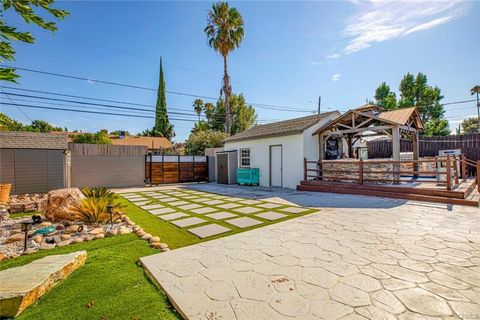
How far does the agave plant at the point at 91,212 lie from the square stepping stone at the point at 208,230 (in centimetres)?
243

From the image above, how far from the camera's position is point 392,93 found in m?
26.5

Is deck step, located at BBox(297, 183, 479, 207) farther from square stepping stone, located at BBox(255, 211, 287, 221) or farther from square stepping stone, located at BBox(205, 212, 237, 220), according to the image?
square stepping stone, located at BBox(205, 212, 237, 220)

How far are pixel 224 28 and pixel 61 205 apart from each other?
55.0 feet

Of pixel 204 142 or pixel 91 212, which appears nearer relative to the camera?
pixel 91 212

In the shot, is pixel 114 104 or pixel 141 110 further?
pixel 141 110

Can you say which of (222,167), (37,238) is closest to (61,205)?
(37,238)

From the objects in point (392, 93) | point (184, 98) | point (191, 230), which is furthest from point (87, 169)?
point (392, 93)

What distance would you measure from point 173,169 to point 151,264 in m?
12.4

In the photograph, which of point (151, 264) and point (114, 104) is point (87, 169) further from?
point (151, 264)

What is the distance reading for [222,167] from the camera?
14.6 m

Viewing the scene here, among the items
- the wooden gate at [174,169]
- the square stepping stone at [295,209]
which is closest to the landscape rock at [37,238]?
the square stepping stone at [295,209]

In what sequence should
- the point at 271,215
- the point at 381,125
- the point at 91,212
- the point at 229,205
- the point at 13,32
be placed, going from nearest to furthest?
the point at 13,32, the point at 91,212, the point at 271,215, the point at 229,205, the point at 381,125

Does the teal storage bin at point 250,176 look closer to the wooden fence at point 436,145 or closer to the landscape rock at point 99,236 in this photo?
the landscape rock at point 99,236

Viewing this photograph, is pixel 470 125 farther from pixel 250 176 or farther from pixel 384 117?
pixel 250 176
